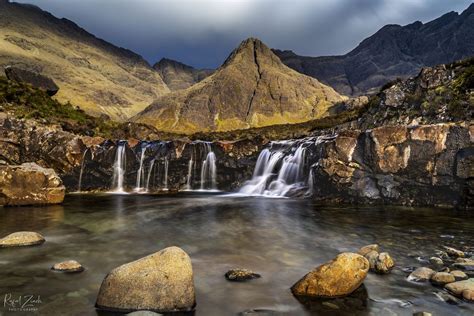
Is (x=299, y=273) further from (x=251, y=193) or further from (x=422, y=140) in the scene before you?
(x=251, y=193)

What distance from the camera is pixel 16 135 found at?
113 feet

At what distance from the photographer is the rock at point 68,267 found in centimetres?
1043

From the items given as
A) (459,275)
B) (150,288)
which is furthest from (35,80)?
(459,275)

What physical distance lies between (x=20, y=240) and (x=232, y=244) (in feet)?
25.8

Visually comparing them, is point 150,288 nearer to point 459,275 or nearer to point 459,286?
point 459,286

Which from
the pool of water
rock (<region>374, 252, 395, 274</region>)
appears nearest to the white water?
the pool of water

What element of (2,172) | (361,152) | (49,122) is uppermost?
(49,122)

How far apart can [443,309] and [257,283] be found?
4341mm

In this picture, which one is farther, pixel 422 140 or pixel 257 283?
pixel 422 140

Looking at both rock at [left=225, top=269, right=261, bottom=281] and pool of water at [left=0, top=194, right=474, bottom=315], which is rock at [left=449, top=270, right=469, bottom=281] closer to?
pool of water at [left=0, top=194, right=474, bottom=315]

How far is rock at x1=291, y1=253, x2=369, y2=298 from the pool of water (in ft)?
1.44

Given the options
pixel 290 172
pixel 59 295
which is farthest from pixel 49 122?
pixel 59 295

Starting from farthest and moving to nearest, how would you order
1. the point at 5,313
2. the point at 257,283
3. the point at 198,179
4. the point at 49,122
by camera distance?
1. the point at 49,122
2. the point at 198,179
3. the point at 257,283
4. the point at 5,313

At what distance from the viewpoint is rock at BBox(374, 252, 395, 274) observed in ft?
33.9
